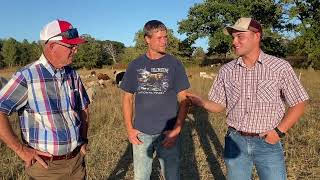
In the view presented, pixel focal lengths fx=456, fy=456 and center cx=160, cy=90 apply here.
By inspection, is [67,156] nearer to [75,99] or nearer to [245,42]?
[75,99]

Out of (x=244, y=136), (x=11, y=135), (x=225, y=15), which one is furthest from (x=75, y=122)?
(x=225, y=15)

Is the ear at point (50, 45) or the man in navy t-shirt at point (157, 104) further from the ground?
the ear at point (50, 45)

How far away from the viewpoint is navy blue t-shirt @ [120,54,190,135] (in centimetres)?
450

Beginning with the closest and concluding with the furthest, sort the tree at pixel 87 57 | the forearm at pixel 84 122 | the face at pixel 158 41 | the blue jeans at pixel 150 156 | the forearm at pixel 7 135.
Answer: the forearm at pixel 7 135 → the forearm at pixel 84 122 → the face at pixel 158 41 → the blue jeans at pixel 150 156 → the tree at pixel 87 57

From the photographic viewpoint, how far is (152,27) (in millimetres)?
4449

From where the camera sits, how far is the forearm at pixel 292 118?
373cm

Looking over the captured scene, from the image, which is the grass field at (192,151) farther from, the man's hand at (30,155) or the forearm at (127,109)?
the man's hand at (30,155)

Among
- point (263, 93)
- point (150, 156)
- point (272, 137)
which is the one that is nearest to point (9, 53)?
point (150, 156)

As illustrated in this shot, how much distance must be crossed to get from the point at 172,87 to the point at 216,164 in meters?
2.92

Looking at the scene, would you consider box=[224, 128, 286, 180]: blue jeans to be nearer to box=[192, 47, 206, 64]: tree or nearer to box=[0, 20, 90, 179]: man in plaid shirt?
box=[0, 20, 90, 179]: man in plaid shirt

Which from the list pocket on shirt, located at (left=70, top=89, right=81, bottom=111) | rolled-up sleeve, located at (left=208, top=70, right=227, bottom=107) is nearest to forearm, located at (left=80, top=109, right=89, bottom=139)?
pocket on shirt, located at (left=70, top=89, right=81, bottom=111)

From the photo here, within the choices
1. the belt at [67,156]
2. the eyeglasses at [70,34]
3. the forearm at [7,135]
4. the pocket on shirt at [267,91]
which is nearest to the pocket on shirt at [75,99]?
the belt at [67,156]

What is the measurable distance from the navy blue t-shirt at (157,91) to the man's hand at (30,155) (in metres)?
1.26

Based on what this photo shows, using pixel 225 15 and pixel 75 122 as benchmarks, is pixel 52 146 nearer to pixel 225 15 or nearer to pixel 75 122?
pixel 75 122
